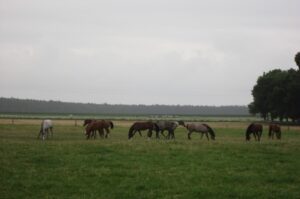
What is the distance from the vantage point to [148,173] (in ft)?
57.7

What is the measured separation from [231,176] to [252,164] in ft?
11.0

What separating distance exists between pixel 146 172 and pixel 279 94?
249 ft

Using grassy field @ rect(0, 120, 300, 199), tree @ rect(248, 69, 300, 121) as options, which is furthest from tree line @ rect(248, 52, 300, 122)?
grassy field @ rect(0, 120, 300, 199)

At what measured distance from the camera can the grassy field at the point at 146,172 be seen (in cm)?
1469

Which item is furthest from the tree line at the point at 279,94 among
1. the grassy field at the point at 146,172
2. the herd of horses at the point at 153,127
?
the grassy field at the point at 146,172

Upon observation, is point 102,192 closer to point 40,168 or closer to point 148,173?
point 148,173

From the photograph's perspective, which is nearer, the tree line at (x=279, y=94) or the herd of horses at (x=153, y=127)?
the herd of horses at (x=153, y=127)

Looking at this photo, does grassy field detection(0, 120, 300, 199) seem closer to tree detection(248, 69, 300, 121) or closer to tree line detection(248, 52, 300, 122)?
tree line detection(248, 52, 300, 122)

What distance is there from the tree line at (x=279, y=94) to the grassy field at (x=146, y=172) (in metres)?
59.2

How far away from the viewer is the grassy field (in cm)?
1469

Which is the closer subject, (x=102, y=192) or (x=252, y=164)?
(x=102, y=192)

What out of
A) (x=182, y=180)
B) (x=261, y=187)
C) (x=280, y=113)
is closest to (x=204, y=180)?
(x=182, y=180)

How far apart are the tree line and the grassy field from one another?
5918 cm

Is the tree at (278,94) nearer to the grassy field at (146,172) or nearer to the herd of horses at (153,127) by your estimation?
the herd of horses at (153,127)
